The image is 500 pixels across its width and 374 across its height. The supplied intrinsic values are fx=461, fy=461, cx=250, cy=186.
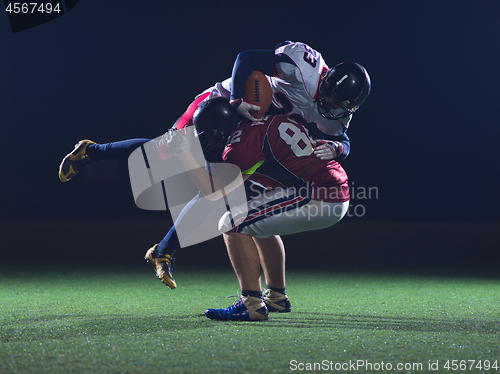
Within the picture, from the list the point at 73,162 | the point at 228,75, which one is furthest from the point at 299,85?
the point at 228,75

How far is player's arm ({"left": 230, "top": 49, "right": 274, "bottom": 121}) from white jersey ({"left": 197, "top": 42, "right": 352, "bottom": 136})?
7 cm

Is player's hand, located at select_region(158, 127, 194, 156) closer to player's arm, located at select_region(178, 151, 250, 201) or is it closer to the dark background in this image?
player's arm, located at select_region(178, 151, 250, 201)

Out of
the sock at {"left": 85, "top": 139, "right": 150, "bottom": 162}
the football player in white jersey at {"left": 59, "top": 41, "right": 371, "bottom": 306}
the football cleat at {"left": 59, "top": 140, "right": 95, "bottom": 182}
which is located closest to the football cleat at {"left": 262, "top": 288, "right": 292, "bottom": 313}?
the football player in white jersey at {"left": 59, "top": 41, "right": 371, "bottom": 306}

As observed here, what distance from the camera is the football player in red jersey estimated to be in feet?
5.11

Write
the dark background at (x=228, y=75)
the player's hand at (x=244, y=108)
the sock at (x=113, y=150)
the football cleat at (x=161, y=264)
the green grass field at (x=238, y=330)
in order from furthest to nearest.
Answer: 1. the dark background at (x=228, y=75)
2. the sock at (x=113, y=150)
3. the football cleat at (x=161, y=264)
4. the player's hand at (x=244, y=108)
5. the green grass field at (x=238, y=330)

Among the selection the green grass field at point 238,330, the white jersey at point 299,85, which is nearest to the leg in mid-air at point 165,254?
the green grass field at point 238,330

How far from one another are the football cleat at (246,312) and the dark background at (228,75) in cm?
327

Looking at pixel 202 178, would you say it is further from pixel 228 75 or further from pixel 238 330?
pixel 228 75

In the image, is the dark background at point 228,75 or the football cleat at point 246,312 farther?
the dark background at point 228,75

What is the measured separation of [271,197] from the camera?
1614 millimetres

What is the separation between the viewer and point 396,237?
4.23 meters

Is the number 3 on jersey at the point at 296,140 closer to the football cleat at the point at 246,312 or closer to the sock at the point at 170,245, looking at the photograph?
the football cleat at the point at 246,312

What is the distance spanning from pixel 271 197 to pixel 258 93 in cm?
41

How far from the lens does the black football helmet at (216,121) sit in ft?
5.29
